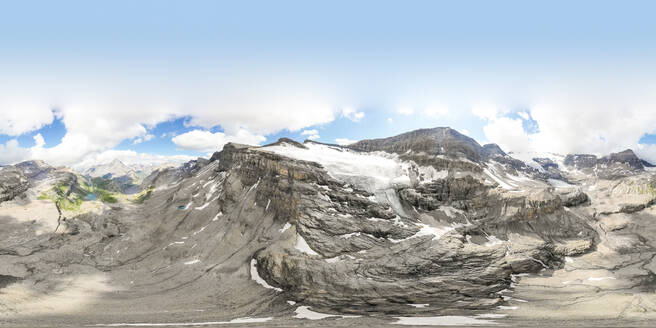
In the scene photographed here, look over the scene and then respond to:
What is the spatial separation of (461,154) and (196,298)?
10980 cm

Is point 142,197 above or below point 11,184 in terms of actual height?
below

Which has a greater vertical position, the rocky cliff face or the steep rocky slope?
the rocky cliff face

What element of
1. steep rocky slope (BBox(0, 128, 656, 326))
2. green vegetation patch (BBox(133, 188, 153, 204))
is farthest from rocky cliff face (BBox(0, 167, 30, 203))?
green vegetation patch (BBox(133, 188, 153, 204))

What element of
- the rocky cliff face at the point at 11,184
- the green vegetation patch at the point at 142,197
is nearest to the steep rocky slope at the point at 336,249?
the rocky cliff face at the point at 11,184

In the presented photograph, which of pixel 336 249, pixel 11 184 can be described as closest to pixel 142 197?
pixel 11 184

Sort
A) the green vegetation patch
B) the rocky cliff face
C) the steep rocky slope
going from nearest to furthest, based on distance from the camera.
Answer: the steep rocky slope, the rocky cliff face, the green vegetation patch

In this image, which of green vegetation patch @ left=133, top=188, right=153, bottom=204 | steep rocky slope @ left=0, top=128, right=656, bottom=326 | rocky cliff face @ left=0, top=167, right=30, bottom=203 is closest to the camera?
steep rocky slope @ left=0, top=128, right=656, bottom=326

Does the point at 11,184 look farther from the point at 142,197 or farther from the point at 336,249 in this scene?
the point at 336,249

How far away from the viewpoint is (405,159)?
140625 millimetres

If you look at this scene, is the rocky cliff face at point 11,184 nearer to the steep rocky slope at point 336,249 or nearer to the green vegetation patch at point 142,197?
the steep rocky slope at point 336,249

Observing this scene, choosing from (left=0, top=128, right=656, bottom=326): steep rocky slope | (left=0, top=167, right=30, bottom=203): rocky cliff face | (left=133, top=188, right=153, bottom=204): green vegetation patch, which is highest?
(left=0, top=167, right=30, bottom=203): rocky cliff face

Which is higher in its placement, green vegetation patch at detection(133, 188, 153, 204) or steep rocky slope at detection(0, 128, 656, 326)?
green vegetation patch at detection(133, 188, 153, 204)

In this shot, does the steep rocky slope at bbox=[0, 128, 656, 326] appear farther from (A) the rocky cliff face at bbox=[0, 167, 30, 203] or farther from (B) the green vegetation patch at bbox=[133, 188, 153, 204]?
(B) the green vegetation patch at bbox=[133, 188, 153, 204]

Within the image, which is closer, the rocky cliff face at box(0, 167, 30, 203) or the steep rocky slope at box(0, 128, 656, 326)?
the steep rocky slope at box(0, 128, 656, 326)
